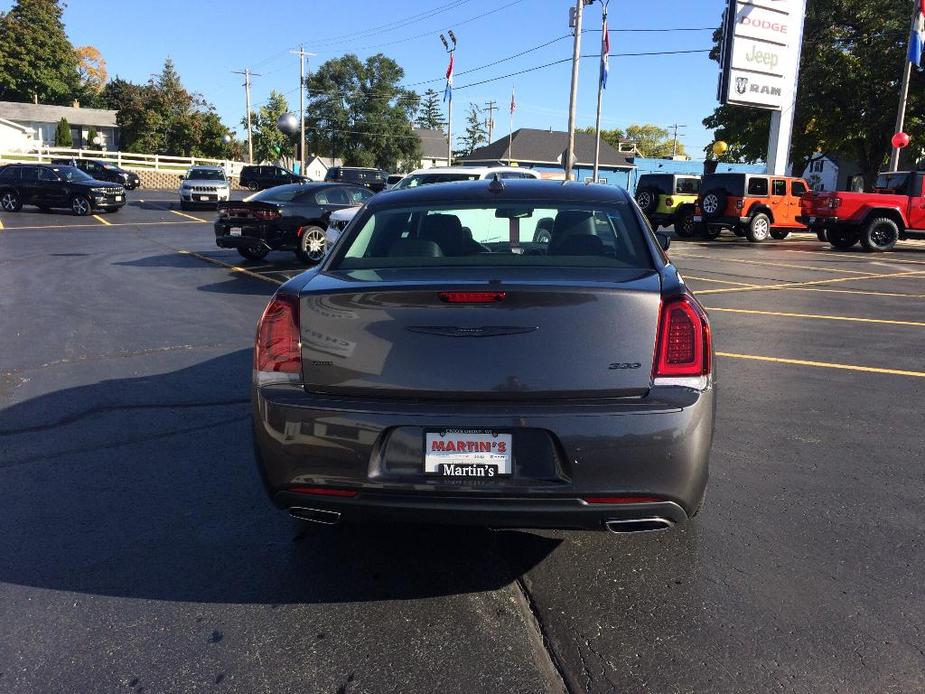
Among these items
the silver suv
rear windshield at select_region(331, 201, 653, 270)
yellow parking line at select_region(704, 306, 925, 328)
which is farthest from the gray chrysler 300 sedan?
the silver suv

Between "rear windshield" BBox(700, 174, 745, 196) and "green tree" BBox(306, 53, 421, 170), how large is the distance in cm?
6096

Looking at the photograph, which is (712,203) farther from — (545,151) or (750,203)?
(545,151)

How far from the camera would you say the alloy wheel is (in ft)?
43.6

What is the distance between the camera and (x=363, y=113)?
261 feet

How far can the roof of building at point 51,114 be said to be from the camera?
242 feet

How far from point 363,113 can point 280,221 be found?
232 ft

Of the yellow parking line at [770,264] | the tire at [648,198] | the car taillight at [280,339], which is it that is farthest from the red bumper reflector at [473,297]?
the tire at [648,198]

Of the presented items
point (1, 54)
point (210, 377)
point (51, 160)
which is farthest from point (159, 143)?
point (210, 377)

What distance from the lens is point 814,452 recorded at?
15.0 feet

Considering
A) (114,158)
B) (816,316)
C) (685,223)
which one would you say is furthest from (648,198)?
(114,158)

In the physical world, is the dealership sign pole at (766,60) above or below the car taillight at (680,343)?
above

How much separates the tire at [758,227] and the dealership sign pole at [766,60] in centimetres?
546

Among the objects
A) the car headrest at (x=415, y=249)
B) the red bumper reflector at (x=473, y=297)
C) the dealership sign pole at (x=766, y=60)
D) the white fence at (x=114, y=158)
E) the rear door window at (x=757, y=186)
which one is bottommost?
the red bumper reflector at (x=473, y=297)

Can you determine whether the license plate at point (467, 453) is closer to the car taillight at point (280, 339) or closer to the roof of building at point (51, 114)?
the car taillight at point (280, 339)
